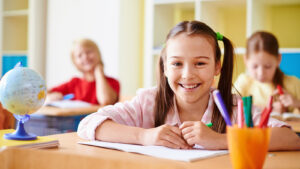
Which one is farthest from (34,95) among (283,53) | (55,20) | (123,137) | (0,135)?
(55,20)

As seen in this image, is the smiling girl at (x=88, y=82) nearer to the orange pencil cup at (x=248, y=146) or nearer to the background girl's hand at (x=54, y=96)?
the background girl's hand at (x=54, y=96)

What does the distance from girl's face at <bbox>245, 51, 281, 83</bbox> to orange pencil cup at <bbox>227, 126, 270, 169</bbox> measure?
81.2 inches

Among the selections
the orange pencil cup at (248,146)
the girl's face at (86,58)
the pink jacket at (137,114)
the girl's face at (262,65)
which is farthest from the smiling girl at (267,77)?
the orange pencil cup at (248,146)

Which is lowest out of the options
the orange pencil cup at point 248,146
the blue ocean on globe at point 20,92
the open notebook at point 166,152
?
the open notebook at point 166,152

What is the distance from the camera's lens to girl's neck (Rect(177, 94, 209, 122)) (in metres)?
1.53

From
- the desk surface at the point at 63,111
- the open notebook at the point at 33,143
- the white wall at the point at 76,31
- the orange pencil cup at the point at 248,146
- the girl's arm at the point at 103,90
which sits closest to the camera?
the orange pencil cup at the point at 248,146

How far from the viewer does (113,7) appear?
4.36 metres

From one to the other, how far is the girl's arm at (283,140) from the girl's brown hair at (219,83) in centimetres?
22

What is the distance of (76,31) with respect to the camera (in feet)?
15.2

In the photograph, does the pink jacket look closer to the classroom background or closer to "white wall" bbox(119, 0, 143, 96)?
the classroom background

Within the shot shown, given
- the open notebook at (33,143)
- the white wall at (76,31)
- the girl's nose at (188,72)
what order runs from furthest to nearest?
the white wall at (76,31) → the girl's nose at (188,72) → the open notebook at (33,143)

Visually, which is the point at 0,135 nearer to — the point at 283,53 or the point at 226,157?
the point at 226,157

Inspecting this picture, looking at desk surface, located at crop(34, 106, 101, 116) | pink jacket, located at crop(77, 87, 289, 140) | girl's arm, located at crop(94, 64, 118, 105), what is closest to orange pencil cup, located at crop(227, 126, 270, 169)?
pink jacket, located at crop(77, 87, 289, 140)

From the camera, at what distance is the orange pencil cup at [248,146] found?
839 mm
